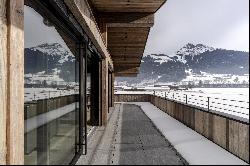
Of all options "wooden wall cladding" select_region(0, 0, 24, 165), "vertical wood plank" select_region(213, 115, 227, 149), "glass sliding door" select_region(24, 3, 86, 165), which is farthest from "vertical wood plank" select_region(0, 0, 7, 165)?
"vertical wood plank" select_region(213, 115, 227, 149)

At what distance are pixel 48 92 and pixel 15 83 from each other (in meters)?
1.56

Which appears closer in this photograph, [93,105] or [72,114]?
[72,114]

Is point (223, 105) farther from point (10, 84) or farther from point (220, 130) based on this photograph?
point (10, 84)

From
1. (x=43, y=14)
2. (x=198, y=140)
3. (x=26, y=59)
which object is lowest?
(x=198, y=140)

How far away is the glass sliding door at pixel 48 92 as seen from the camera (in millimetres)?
3139

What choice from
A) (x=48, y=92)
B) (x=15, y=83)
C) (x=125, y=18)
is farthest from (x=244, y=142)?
(x=125, y=18)

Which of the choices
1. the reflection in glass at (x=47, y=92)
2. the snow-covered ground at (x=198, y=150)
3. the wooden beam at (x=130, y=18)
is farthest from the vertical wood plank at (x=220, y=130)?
the wooden beam at (x=130, y=18)

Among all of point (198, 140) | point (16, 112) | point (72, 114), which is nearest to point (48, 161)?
point (16, 112)

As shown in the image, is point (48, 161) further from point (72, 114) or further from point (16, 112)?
point (72, 114)

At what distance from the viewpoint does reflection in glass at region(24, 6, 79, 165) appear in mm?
3139

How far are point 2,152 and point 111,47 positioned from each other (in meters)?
17.3

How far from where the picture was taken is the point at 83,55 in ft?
24.6

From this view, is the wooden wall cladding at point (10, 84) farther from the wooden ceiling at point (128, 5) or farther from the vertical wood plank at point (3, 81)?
the wooden ceiling at point (128, 5)

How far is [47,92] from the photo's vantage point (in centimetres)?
387
